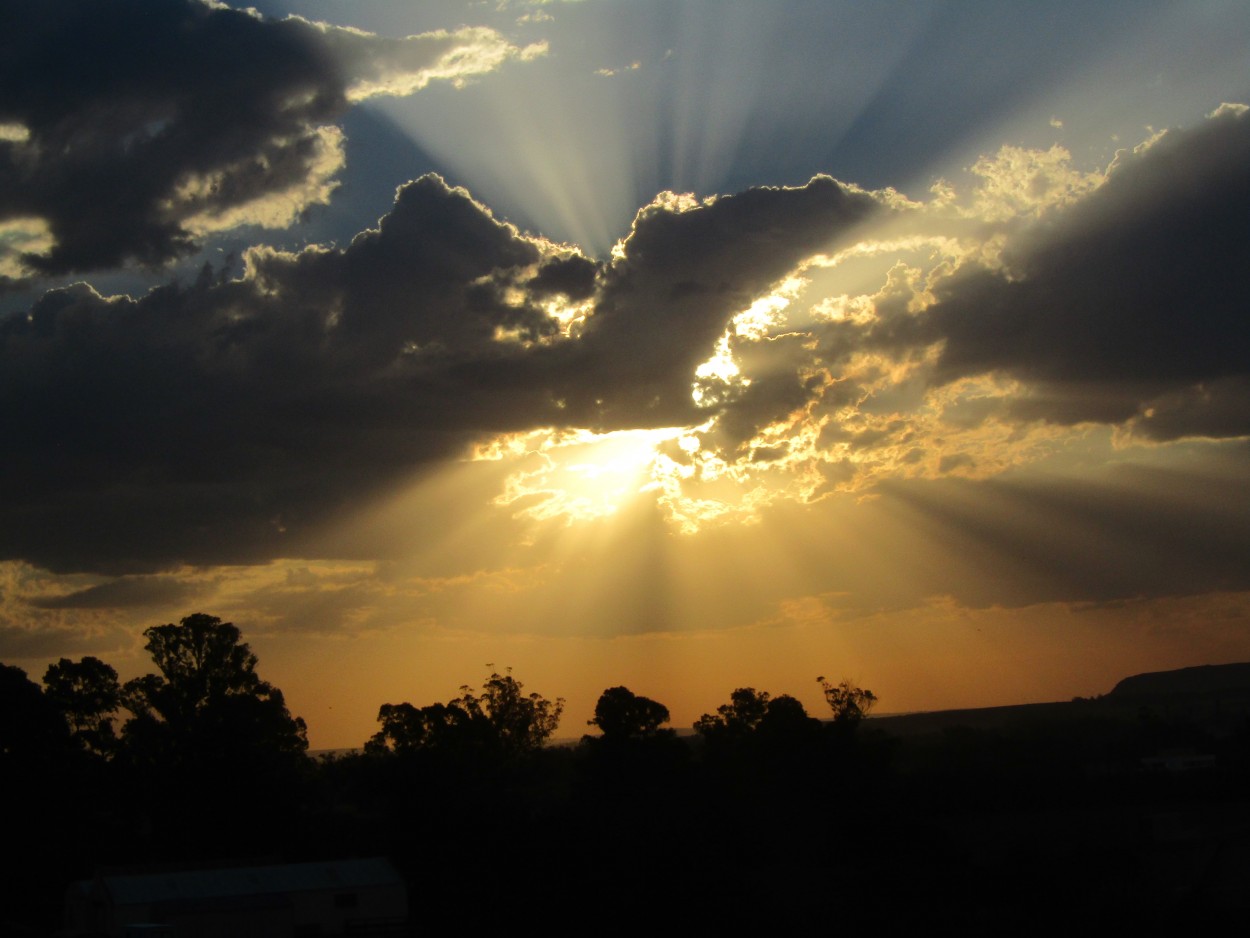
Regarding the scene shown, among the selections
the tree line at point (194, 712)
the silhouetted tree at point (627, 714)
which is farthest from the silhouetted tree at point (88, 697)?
the silhouetted tree at point (627, 714)

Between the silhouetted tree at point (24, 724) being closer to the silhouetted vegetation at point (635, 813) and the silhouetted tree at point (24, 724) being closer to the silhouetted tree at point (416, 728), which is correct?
the silhouetted vegetation at point (635, 813)

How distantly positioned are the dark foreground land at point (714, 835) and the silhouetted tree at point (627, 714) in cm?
882

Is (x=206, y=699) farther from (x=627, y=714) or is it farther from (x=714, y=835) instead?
(x=714, y=835)

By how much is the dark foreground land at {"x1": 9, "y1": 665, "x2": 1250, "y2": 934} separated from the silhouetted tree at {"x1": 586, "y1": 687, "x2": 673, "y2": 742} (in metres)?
8.82

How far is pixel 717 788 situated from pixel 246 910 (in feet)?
96.3

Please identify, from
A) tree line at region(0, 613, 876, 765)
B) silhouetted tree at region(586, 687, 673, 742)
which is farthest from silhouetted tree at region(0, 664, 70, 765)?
silhouetted tree at region(586, 687, 673, 742)

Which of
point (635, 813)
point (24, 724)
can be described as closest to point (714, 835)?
point (635, 813)

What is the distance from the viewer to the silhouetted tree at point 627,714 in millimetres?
108500

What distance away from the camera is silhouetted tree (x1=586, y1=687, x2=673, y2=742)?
108 metres

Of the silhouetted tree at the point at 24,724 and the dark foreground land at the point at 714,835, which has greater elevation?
the silhouetted tree at the point at 24,724

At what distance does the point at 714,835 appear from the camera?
192 ft

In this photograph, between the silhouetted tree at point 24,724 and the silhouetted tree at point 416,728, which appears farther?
the silhouetted tree at point 416,728

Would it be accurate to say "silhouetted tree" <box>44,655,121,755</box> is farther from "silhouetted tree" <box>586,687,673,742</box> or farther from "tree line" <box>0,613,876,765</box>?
"silhouetted tree" <box>586,687,673,742</box>

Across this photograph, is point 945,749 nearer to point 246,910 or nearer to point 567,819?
point 567,819
